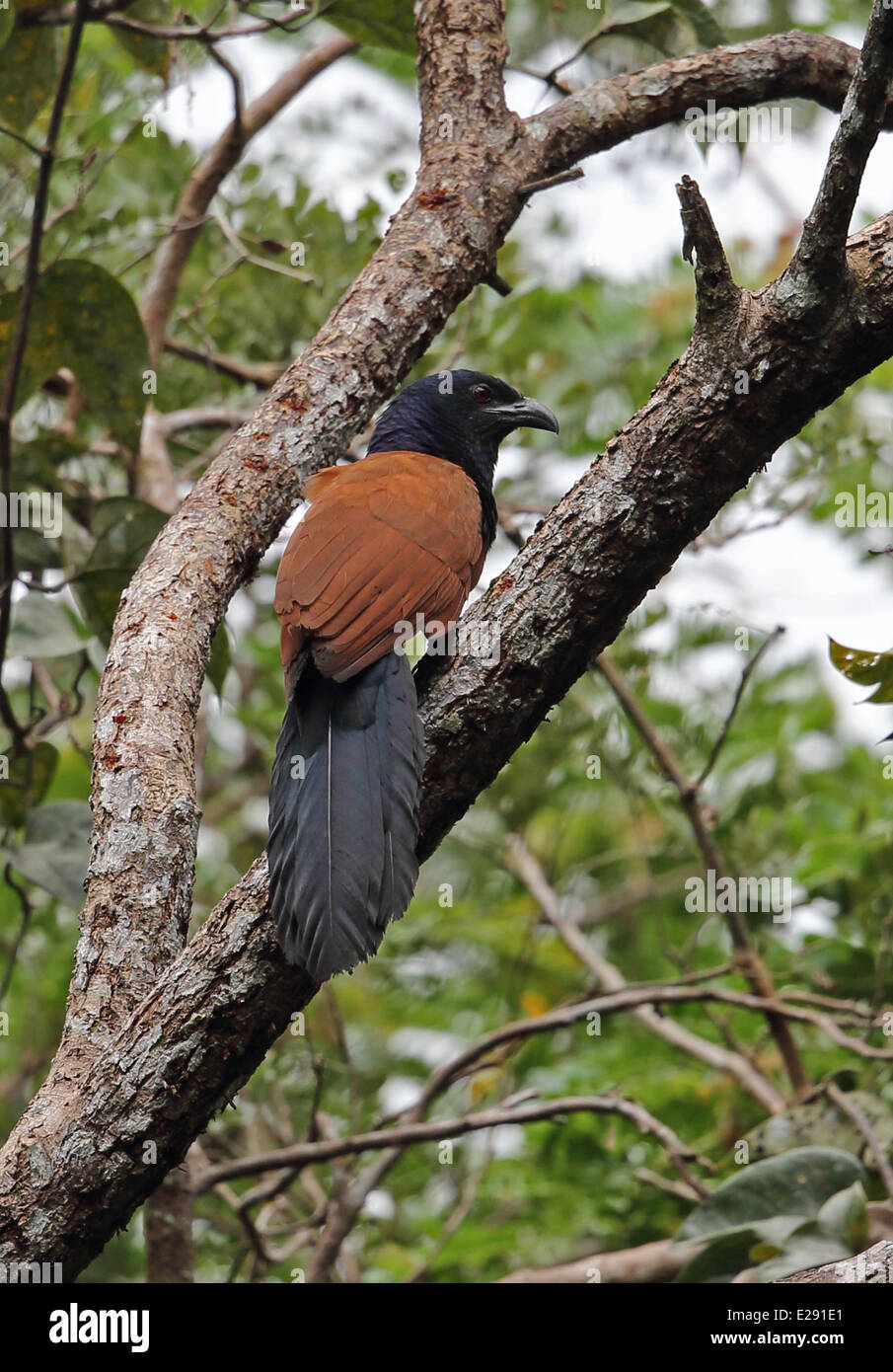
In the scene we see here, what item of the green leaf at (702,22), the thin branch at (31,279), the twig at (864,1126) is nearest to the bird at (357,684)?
the thin branch at (31,279)

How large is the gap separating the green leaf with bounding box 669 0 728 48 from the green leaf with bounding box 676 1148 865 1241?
2.96m

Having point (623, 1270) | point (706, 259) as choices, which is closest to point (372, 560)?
point (706, 259)

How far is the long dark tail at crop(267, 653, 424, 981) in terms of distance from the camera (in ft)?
6.75

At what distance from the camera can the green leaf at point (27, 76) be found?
147 inches

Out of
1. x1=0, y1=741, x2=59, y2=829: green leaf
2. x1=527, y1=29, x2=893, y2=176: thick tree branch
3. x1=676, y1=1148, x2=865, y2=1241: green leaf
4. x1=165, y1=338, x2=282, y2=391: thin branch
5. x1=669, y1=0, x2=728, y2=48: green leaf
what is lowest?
x1=676, y1=1148, x2=865, y2=1241: green leaf

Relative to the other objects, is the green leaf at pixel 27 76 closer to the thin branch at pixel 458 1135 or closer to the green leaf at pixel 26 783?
the green leaf at pixel 26 783

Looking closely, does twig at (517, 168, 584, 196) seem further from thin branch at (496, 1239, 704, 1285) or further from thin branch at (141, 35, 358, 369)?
thin branch at (496, 1239, 704, 1285)

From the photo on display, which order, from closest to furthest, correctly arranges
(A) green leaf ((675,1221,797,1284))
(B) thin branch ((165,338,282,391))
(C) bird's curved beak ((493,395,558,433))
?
(A) green leaf ((675,1221,797,1284)) → (C) bird's curved beak ((493,395,558,433)) → (B) thin branch ((165,338,282,391))

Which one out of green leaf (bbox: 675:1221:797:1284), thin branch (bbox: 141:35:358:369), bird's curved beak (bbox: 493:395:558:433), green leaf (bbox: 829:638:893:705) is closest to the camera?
green leaf (bbox: 829:638:893:705)

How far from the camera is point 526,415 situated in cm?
392

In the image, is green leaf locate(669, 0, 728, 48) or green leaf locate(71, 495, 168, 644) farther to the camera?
green leaf locate(669, 0, 728, 48)

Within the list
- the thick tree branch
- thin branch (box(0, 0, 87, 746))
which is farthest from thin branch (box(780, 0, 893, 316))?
thin branch (box(0, 0, 87, 746))

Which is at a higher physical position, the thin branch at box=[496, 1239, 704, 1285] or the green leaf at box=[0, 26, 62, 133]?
the green leaf at box=[0, 26, 62, 133]

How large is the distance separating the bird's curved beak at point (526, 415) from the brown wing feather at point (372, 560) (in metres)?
0.66
